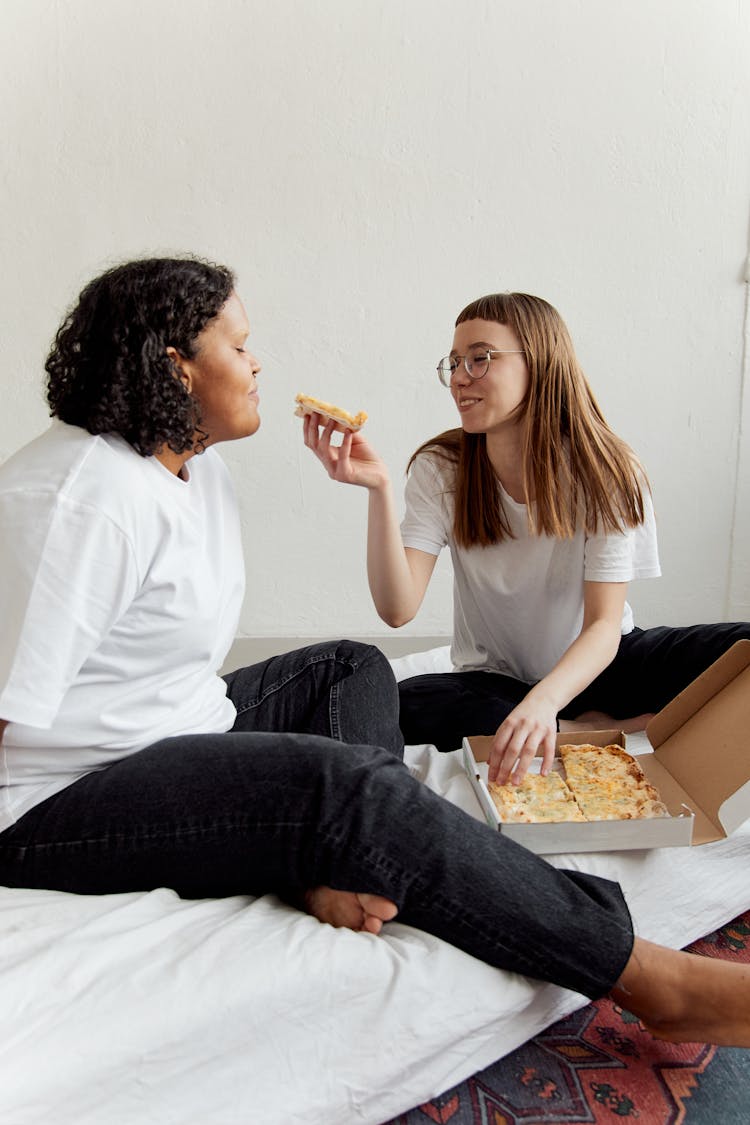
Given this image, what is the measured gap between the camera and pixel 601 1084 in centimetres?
132

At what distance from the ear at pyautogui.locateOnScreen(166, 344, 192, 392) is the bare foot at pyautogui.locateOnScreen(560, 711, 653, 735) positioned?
108 centimetres

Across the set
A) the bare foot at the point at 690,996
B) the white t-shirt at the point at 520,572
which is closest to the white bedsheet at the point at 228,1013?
the bare foot at the point at 690,996

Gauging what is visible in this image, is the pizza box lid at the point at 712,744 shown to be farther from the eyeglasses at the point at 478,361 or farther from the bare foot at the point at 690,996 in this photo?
the eyeglasses at the point at 478,361

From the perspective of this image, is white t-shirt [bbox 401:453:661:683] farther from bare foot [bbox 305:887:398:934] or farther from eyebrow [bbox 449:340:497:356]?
bare foot [bbox 305:887:398:934]

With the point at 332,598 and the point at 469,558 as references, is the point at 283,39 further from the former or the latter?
the point at 469,558

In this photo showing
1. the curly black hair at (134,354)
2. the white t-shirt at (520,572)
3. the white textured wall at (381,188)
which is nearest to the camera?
the curly black hair at (134,354)

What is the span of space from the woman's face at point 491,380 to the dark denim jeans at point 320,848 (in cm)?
82

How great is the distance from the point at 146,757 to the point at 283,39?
9.34 feet

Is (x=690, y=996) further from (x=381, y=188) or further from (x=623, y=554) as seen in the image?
(x=381, y=188)

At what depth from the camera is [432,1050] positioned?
127cm

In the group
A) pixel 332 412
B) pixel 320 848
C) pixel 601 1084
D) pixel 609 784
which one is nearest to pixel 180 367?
pixel 332 412

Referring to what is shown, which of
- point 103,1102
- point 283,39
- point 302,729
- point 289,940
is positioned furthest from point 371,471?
point 283,39

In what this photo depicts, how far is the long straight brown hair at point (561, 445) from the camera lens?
192 centimetres

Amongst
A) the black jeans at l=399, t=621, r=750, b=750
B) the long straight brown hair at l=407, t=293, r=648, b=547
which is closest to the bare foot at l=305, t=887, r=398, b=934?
the black jeans at l=399, t=621, r=750, b=750
